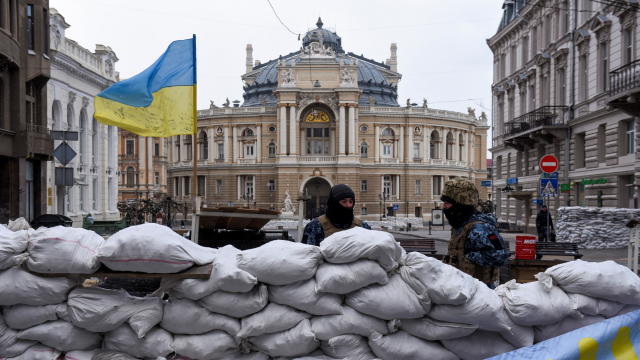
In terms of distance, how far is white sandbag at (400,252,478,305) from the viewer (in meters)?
3.47

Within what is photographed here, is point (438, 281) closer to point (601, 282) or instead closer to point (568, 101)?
point (601, 282)

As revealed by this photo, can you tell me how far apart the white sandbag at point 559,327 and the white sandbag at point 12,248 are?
3255 mm

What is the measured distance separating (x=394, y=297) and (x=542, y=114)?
2608 cm

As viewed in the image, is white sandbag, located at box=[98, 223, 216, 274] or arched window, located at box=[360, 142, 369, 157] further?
arched window, located at box=[360, 142, 369, 157]

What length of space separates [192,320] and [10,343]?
1199 mm

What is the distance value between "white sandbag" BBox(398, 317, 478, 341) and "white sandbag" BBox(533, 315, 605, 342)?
51 centimetres

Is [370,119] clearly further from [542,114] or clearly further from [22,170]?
[22,170]

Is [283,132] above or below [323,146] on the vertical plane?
above

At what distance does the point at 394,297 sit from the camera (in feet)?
11.8

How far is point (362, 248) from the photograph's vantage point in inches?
143

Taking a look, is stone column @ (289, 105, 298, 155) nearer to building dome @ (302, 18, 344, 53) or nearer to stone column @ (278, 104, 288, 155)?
stone column @ (278, 104, 288, 155)

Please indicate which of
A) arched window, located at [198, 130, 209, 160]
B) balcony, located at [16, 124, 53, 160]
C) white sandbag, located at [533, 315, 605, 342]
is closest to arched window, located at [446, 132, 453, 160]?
arched window, located at [198, 130, 209, 160]

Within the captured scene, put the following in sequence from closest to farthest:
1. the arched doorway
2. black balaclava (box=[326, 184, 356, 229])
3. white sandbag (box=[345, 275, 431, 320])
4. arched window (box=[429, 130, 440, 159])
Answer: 1. white sandbag (box=[345, 275, 431, 320])
2. black balaclava (box=[326, 184, 356, 229])
3. the arched doorway
4. arched window (box=[429, 130, 440, 159])

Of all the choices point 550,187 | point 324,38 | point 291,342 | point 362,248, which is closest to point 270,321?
point 291,342
